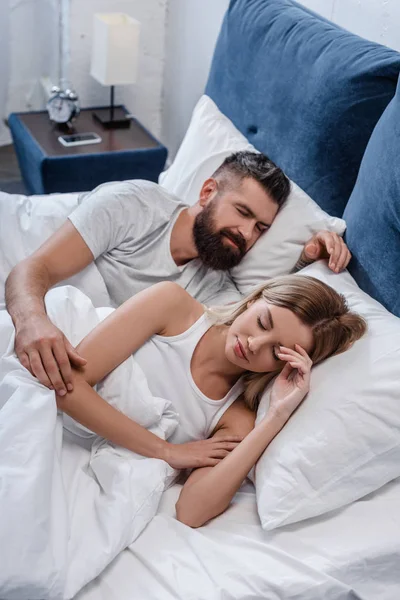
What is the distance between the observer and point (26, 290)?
161cm

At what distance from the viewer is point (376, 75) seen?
1.77m

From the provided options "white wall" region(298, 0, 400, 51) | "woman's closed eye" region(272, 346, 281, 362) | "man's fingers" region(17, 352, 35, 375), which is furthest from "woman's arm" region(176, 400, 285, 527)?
"white wall" region(298, 0, 400, 51)

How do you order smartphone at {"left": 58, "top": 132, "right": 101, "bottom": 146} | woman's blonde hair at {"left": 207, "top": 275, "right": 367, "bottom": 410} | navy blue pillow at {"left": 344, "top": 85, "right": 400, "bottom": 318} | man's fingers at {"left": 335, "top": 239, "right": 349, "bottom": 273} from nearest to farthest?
woman's blonde hair at {"left": 207, "top": 275, "right": 367, "bottom": 410}
navy blue pillow at {"left": 344, "top": 85, "right": 400, "bottom": 318}
man's fingers at {"left": 335, "top": 239, "right": 349, "bottom": 273}
smartphone at {"left": 58, "top": 132, "right": 101, "bottom": 146}

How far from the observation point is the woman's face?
144 centimetres

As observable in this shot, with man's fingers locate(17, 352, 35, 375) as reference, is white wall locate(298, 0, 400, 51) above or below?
above

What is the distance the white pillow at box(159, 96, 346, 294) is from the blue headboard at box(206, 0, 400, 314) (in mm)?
70

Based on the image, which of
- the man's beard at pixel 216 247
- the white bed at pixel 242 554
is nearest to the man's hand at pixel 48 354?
the white bed at pixel 242 554

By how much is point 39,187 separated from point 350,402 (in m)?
1.83

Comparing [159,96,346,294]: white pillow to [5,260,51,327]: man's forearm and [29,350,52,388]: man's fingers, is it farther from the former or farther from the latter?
[29,350,52,388]: man's fingers

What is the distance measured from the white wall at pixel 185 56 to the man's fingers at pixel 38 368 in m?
2.01

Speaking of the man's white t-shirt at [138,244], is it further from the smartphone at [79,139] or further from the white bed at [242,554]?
the smartphone at [79,139]

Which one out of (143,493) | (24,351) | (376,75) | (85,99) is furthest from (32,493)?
(85,99)

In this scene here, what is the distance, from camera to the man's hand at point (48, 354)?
1405 mm

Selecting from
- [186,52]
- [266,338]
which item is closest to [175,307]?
[266,338]
